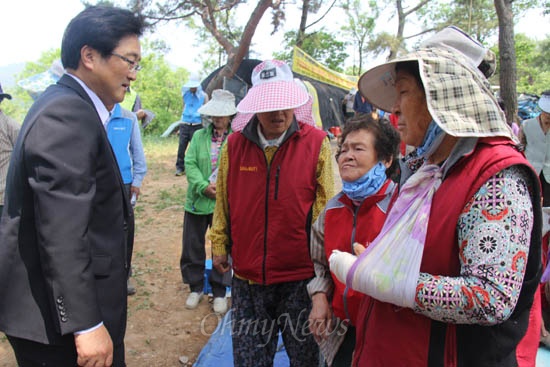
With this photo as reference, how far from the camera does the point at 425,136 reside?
125cm

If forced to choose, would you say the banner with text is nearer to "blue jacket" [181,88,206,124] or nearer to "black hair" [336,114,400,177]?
"blue jacket" [181,88,206,124]

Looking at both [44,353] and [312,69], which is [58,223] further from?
[312,69]

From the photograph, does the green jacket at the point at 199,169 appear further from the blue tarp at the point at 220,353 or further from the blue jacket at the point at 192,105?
the blue jacket at the point at 192,105

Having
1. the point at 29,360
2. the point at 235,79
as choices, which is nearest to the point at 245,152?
the point at 29,360

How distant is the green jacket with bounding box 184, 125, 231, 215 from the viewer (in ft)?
12.1

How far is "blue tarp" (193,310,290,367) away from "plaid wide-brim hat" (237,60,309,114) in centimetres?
180

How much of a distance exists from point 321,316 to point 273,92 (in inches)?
45.2

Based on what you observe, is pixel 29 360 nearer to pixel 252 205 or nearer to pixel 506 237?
pixel 252 205

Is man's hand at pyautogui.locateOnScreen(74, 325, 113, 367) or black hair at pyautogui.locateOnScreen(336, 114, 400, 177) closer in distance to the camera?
man's hand at pyautogui.locateOnScreen(74, 325, 113, 367)

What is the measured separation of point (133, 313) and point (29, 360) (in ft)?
8.02

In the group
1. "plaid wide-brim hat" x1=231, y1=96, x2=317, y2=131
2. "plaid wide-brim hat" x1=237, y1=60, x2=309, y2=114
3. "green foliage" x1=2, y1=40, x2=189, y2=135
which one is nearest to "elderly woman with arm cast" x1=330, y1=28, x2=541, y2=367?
"plaid wide-brim hat" x1=237, y1=60, x2=309, y2=114

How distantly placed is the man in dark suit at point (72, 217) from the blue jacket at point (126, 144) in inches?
85.6

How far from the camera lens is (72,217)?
1.33m

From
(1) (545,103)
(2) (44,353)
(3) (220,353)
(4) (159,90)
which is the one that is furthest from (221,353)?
(4) (159,90)
